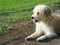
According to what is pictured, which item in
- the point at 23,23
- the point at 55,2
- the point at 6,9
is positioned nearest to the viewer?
the point at 23,23

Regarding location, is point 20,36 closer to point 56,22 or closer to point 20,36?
point 20,36

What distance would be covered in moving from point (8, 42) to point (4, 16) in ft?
9.90

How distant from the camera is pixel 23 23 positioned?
9562mm

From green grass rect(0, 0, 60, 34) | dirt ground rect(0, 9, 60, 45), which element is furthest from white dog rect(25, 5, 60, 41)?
green grass rect(0, 0, 60, 34)

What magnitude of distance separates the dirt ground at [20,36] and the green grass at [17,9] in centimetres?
77

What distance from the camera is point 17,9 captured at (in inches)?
466

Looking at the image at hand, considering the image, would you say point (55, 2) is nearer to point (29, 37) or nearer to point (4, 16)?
point (4, 16)

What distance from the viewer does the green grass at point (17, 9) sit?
10289mm

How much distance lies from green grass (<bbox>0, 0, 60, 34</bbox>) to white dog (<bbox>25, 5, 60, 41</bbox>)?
2.13 m

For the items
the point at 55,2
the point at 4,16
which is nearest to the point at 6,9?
the point at 4,16

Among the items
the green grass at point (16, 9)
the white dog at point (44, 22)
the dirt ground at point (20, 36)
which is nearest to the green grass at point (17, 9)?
the green grass at point (16, 9)

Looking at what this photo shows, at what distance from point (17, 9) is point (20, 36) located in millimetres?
3774

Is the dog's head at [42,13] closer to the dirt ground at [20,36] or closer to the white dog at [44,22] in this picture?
the white dog at [44,22]

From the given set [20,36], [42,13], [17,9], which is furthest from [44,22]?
[17,9]
